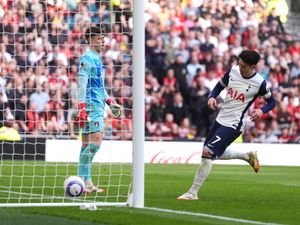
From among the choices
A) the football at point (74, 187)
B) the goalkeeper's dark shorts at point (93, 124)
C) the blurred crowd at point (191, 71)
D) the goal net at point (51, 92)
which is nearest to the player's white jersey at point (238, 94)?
the goalkeeper's dark shorts at point (93, 124)

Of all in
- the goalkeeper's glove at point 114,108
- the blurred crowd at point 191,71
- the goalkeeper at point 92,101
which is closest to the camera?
the goalkeeper at point 92,101

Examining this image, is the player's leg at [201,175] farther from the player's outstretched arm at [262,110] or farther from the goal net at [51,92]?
the goal net at [51,92]

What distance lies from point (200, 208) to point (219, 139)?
5.95ft

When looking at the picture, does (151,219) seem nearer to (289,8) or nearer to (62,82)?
(62,82)

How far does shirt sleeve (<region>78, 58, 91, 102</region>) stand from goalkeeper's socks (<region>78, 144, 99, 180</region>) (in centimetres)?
77

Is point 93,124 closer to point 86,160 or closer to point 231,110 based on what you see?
point 86,160

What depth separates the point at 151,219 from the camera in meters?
10.7

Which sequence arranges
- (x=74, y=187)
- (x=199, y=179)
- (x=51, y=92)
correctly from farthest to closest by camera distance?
(x=51, y=92), (x=199, y=179), (x=74, y=187)

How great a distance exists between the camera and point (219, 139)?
13.8m

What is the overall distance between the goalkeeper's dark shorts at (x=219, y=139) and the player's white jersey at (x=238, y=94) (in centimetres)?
8

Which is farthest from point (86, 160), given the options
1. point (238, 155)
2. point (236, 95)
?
point (236, 95)

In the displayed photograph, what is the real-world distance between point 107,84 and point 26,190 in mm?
10939

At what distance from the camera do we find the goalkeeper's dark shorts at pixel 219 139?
13750mm

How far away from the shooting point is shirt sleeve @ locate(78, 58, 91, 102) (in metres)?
13.9
